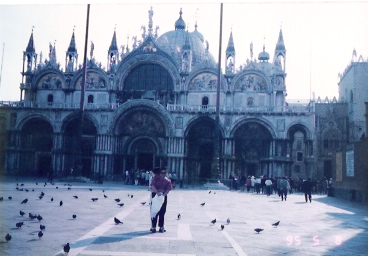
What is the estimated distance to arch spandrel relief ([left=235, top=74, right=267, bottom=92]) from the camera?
39906 mm

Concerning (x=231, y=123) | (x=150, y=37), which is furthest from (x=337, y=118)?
(x=150, y=37)

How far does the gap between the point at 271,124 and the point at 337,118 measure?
51.4ft

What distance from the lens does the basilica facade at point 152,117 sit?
1481 inches

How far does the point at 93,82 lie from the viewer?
42.2m

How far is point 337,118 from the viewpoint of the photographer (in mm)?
48969

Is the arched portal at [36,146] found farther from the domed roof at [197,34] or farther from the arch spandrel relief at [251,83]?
the domed roof at [197,34]

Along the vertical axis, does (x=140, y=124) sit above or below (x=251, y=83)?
below

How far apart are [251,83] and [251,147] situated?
6295mm

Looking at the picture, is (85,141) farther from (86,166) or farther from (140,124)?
(140,124)

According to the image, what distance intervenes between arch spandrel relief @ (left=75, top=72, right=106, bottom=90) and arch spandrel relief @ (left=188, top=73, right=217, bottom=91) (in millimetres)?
9049

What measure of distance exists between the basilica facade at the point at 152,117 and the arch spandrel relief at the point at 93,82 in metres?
0.10

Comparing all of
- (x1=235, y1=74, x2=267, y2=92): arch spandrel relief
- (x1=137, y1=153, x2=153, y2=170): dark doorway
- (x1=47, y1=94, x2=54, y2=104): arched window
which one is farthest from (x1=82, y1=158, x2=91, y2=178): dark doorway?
(x1=235, y1=74, x2=267, y2=92): arch spandrel relief

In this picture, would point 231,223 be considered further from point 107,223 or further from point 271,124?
point 271,124

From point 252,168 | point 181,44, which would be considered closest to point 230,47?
point 252,168
